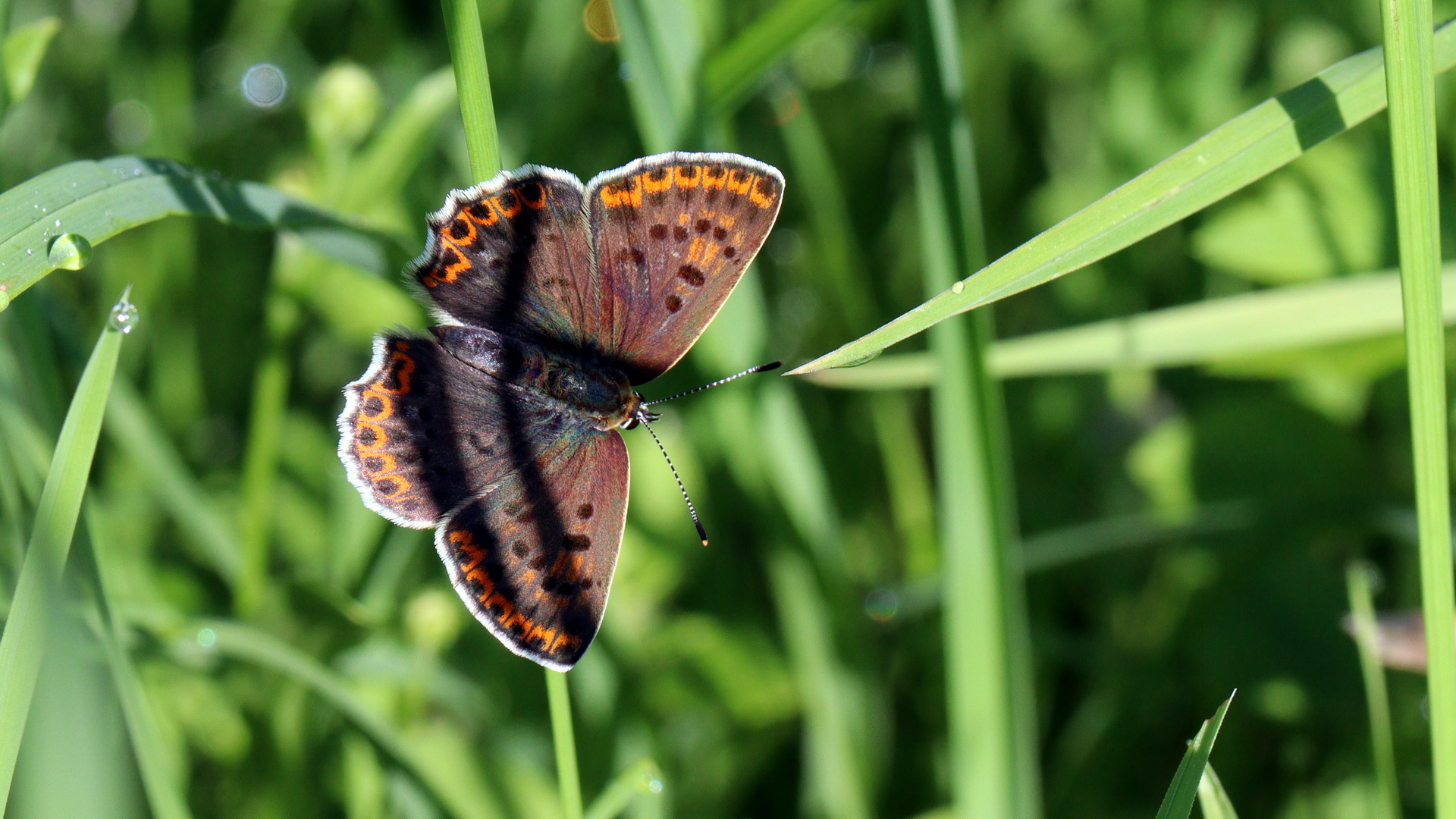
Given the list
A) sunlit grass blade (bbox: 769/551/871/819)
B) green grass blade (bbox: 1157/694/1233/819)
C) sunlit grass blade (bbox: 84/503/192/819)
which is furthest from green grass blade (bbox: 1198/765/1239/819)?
sunlit grass blade (bbox: 84/503/192/819)

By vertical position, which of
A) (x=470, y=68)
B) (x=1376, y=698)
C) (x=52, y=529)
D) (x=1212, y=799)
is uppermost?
(x=470, y=68)

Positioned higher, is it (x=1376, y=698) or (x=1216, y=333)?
(x=1216, y=333)

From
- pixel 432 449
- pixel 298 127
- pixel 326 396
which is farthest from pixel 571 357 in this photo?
pixel 298 127

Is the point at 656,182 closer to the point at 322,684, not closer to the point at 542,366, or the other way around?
the point at 542,366

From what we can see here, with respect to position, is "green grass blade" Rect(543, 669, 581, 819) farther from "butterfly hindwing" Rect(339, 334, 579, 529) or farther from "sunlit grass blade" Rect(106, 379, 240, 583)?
"sunlit grass blade" Rect(106, 379, 240, 583)

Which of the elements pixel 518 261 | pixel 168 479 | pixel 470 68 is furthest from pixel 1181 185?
pixel 168 479

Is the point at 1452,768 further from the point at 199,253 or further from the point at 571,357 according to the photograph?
the point at 199,253

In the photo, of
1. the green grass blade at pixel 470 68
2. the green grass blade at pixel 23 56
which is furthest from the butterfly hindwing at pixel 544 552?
the green grass blade at pixel 23 56
